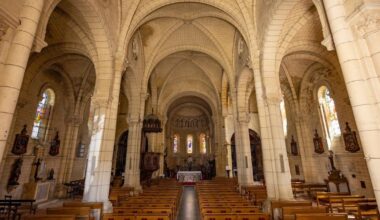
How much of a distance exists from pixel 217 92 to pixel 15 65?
17275 mm

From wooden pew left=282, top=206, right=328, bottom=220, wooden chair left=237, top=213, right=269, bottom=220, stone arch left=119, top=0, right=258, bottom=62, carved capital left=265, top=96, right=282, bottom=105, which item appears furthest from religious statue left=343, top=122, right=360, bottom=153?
wooden chair left=237, top=213, right=269, bottom=220

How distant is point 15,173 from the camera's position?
10.2 m

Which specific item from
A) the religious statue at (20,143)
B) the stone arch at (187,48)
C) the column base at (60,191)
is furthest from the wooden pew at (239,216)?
the column base at (60,191)

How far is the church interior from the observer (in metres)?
3.47

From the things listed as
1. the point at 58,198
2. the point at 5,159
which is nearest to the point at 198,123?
the point at 58,198

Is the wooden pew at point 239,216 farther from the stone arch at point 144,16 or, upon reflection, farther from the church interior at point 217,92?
the stone arch at point 144,16

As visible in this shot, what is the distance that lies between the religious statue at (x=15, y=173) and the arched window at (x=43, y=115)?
246cm

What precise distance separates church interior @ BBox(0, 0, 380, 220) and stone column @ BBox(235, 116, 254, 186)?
0.07 meters

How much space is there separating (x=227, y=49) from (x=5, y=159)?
15.1m

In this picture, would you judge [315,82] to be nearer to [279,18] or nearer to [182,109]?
[279,18]

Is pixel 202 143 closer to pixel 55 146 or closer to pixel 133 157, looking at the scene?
pixel 133 157

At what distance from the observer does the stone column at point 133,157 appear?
1158 centimetres

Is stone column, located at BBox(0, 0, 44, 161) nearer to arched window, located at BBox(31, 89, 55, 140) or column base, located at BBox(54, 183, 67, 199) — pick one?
arched window, located at BBox(31, 89, 55, 140)

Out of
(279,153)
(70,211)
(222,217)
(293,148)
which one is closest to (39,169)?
(70,211)
